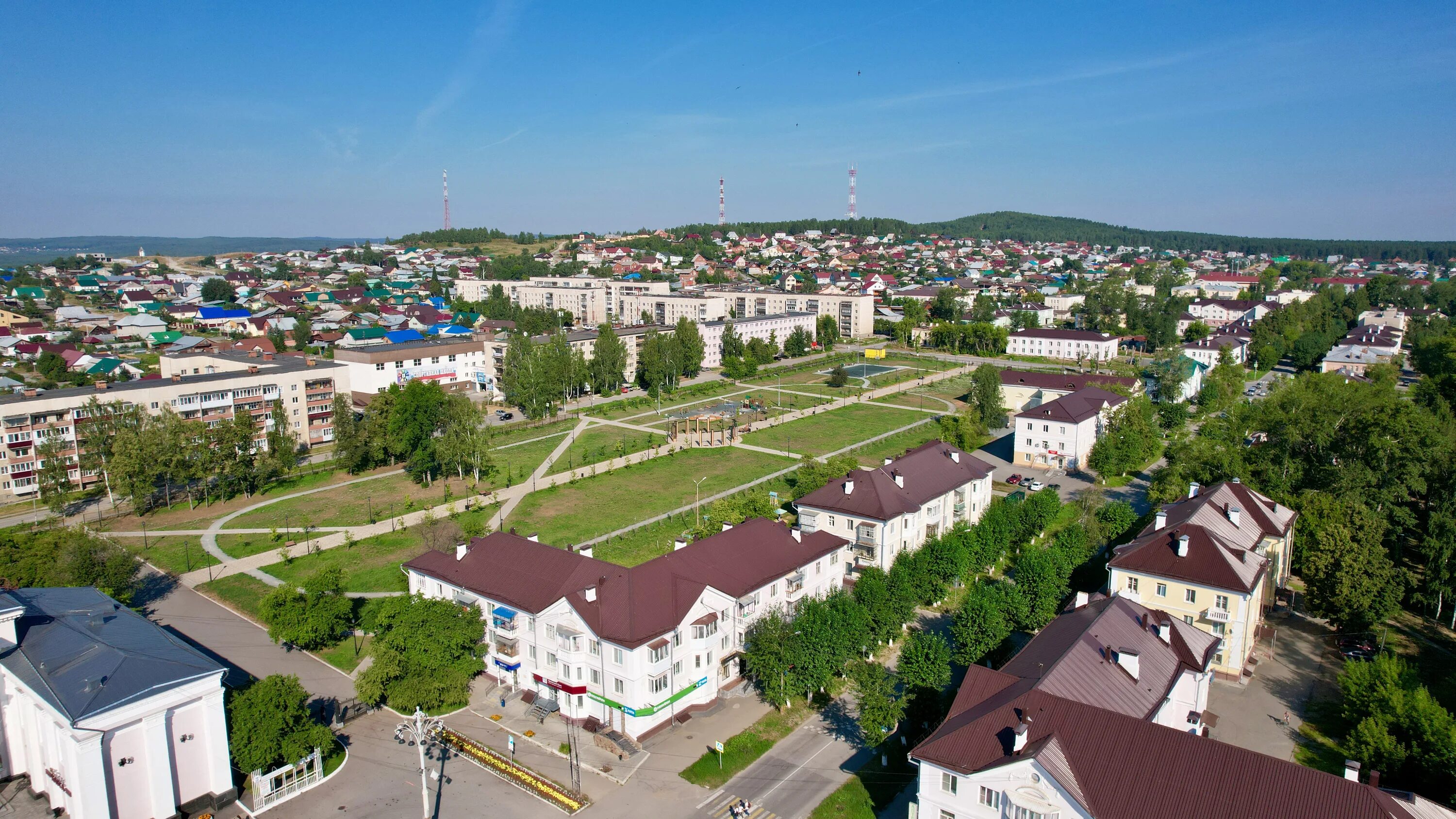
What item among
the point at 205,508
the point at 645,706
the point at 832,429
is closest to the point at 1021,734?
the point at 645,706

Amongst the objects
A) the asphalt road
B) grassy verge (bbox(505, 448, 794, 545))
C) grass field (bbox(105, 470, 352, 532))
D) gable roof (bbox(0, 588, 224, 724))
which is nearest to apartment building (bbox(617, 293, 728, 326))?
grassy verge (bbox(505, 448, 794, 545))

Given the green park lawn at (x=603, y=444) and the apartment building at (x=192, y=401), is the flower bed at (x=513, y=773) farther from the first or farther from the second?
the apartment building at (x=192, y=401)

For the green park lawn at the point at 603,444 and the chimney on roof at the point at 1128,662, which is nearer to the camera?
the chimney on roof at the point at 1128,662

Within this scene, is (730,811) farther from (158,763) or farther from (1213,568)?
(1213,568)

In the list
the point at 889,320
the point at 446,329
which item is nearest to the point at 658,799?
the point at 446,329

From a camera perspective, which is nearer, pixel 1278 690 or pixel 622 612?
pixel 622 612

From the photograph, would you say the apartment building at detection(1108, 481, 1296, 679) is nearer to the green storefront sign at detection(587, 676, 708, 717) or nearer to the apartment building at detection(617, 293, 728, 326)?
the green storefront sign at detection(587, 676, 708, 717)

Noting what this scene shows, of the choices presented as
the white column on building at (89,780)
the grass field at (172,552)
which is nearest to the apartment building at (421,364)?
the grass field at (172,552)
